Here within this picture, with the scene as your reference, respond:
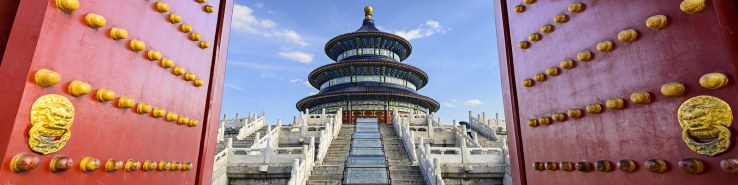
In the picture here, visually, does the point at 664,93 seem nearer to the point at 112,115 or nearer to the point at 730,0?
the point at 730,0

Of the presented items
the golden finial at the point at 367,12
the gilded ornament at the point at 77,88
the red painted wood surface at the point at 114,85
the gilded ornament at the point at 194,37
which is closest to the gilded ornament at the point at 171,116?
the red painted wood surface at the point at 114,85

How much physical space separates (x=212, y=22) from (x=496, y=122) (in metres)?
19.4

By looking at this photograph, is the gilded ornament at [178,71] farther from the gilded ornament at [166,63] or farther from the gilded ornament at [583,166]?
the gilded ornament at [583,166]

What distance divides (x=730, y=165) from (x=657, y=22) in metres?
0.57

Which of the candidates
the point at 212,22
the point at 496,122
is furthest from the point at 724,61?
the point at 496,122

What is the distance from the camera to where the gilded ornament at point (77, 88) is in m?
1.41

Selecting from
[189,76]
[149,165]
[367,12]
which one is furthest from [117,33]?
[367,12]

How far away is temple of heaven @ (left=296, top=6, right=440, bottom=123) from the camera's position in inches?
1051

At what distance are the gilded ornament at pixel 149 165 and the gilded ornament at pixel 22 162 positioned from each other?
74 cm

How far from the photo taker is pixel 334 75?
29.9 meters

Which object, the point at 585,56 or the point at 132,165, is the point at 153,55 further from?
the point at 585,56

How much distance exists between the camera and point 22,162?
1.21 m

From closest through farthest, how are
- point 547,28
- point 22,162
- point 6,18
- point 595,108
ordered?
1. point 22,162
2. point 6,18
3. point 595,108
4. point 547,28

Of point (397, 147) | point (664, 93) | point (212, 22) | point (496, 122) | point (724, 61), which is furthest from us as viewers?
point (496, 122)
